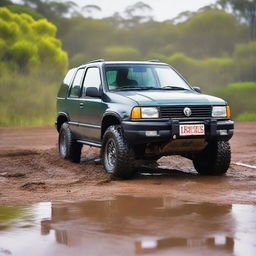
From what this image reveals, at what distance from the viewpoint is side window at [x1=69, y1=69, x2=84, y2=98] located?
34.7 ft

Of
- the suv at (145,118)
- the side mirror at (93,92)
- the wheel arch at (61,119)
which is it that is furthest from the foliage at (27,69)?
the side mirror at (93,92)

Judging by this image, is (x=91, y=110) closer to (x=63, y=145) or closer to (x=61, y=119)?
(x=63, y=145)

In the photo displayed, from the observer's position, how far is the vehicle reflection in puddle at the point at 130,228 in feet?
15.4

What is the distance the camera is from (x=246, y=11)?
51562 millimetres

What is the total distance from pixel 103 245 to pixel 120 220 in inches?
40.9

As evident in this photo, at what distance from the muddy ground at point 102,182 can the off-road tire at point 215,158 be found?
0.60 ft

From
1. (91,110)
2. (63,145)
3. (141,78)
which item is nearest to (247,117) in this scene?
(63,145)

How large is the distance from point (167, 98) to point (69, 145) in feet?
9.66

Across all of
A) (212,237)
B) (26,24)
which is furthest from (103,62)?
(26,24)

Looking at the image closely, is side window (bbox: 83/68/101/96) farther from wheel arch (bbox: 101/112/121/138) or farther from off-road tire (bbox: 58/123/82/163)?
off-road tire (bbox: 58/123/82/163)

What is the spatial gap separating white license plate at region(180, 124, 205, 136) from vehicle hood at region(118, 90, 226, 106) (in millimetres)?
351

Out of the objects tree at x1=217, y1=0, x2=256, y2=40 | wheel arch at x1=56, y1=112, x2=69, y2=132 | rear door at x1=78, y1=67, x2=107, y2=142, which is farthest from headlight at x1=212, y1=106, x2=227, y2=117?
tree at x1=217, y1=0, x2=256, y2=40

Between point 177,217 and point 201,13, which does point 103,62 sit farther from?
point 201,13

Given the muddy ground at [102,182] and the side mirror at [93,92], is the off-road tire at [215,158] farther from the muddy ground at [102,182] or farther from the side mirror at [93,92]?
the side mirror at [93,92]
